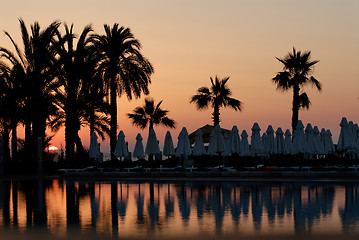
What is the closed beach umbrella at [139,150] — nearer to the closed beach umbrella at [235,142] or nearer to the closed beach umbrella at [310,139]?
the closed beach umbrella at [235,142]

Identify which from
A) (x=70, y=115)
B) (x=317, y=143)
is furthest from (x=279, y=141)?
(x=70, y=115)

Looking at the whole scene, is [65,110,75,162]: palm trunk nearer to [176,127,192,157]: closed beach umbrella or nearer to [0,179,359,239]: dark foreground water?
[176,127,192,157]: closed beach umbrella

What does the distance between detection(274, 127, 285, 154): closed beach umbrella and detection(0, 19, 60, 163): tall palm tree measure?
16.9m

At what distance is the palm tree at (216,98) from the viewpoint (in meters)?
65.4

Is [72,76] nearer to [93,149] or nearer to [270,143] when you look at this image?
[93,149]

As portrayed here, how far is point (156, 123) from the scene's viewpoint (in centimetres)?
6881

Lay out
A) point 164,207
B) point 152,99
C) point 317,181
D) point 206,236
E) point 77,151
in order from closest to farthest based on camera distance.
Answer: point 206,236, point 164,207, point 317,181, point 77,151, point 152,99

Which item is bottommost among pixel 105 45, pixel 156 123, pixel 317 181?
pixel 317 181

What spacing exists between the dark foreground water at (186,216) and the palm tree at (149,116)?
44.0m

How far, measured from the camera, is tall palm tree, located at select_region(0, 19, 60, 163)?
4672 centimetres

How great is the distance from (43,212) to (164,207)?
3.54m

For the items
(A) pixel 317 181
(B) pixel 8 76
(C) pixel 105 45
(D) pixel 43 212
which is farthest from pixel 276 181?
(B) pixel 8 76

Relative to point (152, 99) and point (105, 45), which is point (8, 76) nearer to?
point (105, 45)

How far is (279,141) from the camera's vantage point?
42.4 metres
